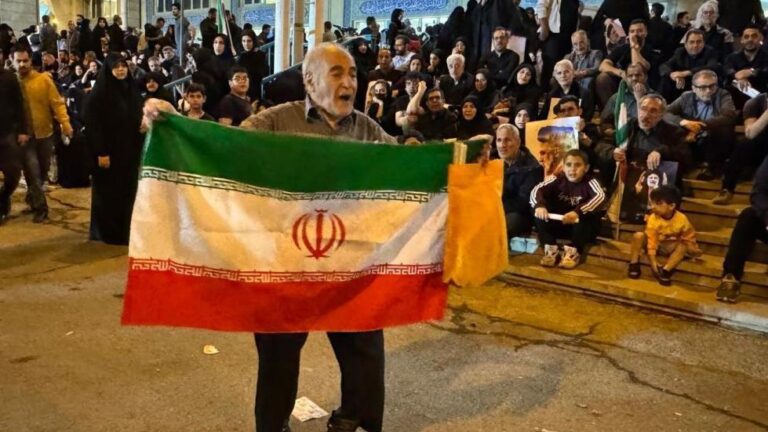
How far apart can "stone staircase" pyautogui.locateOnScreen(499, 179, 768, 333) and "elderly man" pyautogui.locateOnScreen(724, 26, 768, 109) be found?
4.36ft

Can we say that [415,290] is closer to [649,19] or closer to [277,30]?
[649,19]

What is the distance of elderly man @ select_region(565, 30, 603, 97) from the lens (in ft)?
29.6

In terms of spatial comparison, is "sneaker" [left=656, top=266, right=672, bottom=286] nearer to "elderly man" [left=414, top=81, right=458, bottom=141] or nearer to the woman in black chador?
"elderly man" [left=414, top=81, right=458, bottom=141]

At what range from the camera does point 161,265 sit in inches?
106

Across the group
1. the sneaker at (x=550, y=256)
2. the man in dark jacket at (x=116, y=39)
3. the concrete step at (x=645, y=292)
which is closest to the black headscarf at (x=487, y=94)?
the concrete step at (x=645, y=292)

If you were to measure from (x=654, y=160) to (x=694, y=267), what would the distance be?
3.86 feet

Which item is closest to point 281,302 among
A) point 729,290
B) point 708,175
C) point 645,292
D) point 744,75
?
point 645,292

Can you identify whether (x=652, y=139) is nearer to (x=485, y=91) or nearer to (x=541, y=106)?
(x=541, y=106)

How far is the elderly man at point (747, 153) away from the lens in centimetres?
680

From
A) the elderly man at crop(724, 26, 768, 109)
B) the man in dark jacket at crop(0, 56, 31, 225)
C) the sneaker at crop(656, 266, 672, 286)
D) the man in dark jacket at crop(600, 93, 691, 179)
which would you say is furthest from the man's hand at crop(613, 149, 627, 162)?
the man in dark jacket at crop(0, 56, 31, 225)

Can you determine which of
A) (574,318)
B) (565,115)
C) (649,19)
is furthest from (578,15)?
(574,318)

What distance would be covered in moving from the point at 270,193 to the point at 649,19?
839 centimetres

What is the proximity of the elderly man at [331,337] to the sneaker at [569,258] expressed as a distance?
12.6 ft

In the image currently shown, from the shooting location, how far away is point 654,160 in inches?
266
